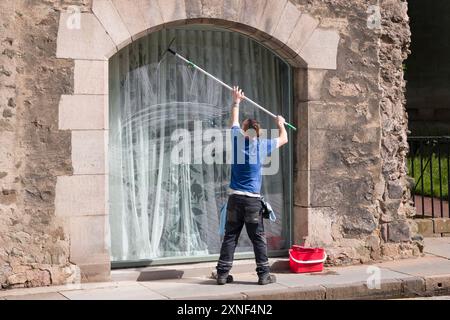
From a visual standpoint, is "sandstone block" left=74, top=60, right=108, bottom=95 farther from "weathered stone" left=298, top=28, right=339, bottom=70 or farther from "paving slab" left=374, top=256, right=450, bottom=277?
"paving slab" left=374, top=256, right=450, bottom=277

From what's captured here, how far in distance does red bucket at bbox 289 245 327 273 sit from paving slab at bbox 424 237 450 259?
1.75 metres

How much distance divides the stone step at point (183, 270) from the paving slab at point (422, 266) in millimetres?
1191

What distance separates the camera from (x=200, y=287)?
6965mm

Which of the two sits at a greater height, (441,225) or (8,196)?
(8,196)

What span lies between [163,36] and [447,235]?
4.85m

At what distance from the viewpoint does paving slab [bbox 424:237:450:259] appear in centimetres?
875

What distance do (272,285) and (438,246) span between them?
315cm

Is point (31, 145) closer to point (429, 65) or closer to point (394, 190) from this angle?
point (394, 190)

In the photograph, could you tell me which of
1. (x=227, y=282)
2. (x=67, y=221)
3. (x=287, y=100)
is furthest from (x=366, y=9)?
(x=67, y=221)

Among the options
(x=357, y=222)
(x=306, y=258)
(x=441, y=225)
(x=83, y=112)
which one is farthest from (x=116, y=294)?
(x=441, y=225)

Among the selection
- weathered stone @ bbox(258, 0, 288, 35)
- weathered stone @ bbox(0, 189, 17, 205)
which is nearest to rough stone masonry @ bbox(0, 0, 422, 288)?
weathered stone @ bbox(0, 189, 17, 205)

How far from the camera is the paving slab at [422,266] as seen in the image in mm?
7582

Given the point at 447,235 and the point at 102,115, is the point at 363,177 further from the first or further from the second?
the point at 102,115
